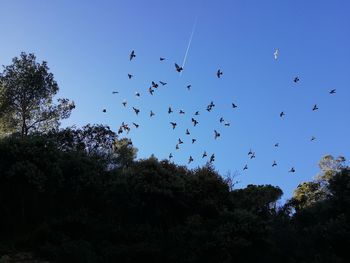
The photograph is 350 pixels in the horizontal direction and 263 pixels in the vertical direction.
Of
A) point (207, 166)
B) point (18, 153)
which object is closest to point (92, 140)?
point (207, 166)

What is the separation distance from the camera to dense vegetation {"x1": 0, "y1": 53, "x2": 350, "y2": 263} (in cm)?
1781

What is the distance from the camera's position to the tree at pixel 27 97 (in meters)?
36.7

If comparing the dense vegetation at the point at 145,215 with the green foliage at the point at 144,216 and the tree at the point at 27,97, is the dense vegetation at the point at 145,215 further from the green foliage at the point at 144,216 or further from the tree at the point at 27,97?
the tree at the point at 27,97

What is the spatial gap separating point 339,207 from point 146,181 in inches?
319

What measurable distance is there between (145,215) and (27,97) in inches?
770

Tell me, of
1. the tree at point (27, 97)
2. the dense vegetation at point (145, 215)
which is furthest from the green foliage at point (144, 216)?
the tree at point (27, 97)

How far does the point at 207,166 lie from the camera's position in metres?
25.2

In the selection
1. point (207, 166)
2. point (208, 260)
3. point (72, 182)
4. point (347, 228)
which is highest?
point (207, 166)

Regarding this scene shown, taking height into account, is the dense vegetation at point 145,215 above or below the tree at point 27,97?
below

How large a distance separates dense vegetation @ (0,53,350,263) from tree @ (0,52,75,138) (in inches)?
585

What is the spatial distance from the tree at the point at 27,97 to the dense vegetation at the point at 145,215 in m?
14.8

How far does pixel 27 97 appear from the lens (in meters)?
37.3

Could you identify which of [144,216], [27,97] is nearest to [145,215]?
[144,216]

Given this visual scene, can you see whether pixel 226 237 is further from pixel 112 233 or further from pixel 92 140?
pixel 92 140
